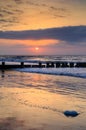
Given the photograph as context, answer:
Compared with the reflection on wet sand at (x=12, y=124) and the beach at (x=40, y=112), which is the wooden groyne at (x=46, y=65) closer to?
the beach at (x=40, y=112)

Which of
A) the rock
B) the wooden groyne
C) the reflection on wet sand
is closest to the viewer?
the reflection on wet sand

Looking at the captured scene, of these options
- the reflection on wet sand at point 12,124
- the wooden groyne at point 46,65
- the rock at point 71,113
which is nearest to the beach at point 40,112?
the reflection on wet sand at point 12,124

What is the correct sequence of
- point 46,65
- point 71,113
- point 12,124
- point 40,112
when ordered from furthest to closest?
point 46,65, point 40,112, point 71,113, point 12,124

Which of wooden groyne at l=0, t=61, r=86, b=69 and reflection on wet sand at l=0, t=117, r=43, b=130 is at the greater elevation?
wooden groyne at l=0, t=61, r=86, b=69

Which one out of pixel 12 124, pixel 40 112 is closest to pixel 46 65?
pixel 40 112

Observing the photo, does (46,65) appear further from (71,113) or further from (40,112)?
(71,113)

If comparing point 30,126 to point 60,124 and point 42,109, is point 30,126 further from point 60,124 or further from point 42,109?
point 42,109

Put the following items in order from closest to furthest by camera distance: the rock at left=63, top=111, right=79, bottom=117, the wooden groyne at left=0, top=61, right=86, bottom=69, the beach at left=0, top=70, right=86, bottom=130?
the beach at left=0, top=70, right=86, bottom=130 → the rock at left=63, top=111, right=79, bottom=117 → the wooden groyne at left=0, top=61, right=86, bottom=69

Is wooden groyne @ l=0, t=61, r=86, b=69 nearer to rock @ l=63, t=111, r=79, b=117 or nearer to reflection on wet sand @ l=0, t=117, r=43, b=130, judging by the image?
rock @ l=63, t=111, r=79, b=117

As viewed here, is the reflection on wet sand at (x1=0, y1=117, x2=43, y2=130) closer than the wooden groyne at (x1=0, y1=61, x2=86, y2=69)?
Yes

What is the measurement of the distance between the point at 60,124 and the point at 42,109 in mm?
2572

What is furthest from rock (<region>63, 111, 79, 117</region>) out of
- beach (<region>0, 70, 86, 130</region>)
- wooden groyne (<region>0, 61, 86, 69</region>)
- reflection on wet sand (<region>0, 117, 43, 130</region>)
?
wooden groyne (<region>0, 61, 86, 69</region>)

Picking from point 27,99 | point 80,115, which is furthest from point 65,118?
point 27,99

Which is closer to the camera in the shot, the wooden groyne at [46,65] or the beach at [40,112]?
the beach at [40,112]
